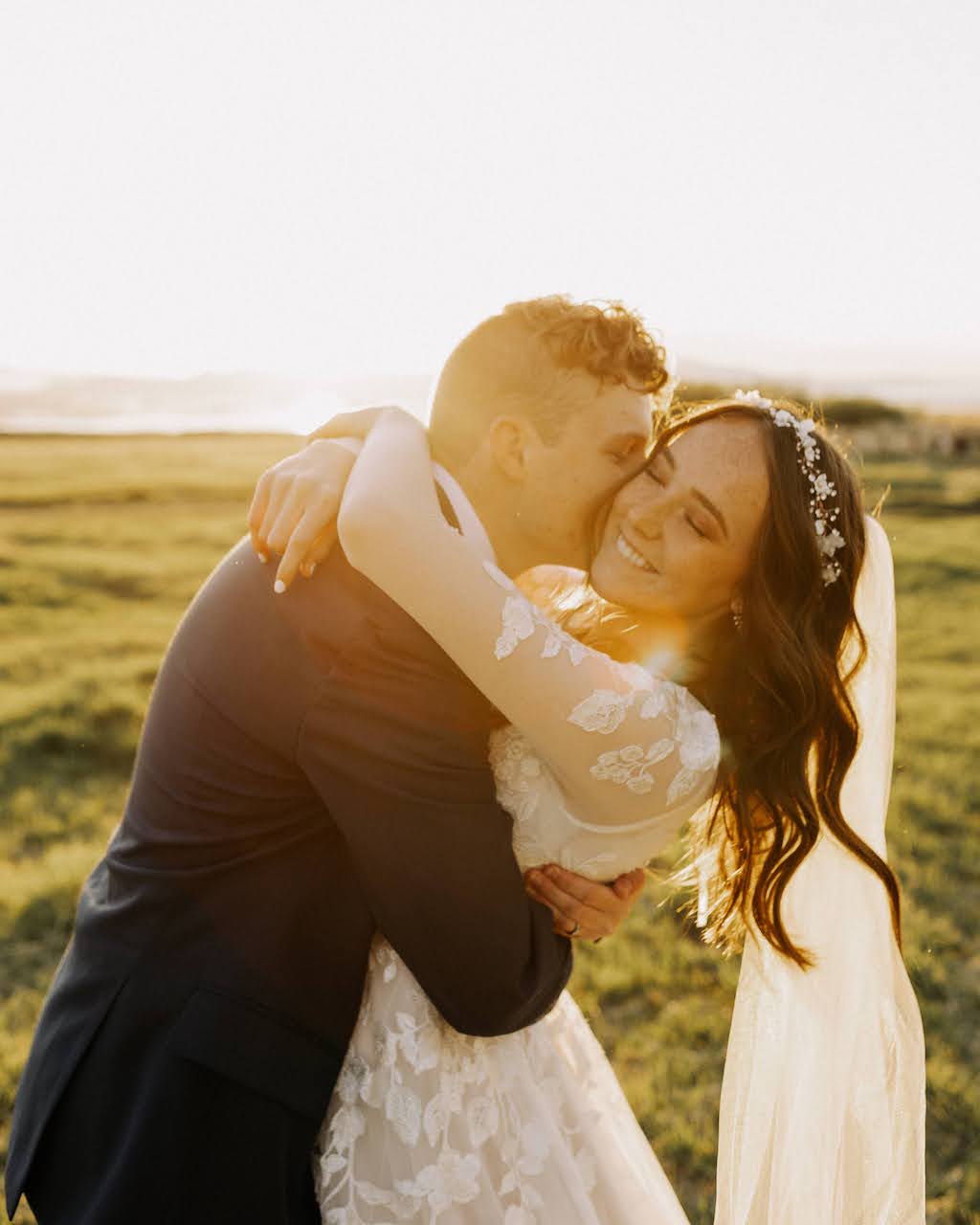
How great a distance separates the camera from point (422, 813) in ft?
7.02

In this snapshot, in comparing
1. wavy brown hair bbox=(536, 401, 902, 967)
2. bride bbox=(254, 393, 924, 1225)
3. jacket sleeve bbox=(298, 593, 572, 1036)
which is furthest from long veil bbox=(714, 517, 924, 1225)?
jacket sleeve bbox=(298, 593, 572, 1036)

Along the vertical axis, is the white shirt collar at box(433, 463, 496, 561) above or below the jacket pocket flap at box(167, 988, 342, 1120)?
above

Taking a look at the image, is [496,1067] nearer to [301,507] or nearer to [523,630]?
[523,630]

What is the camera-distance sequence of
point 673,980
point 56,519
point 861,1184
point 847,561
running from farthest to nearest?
point 56,519
point 673,980
point 861,1184
point 847,561

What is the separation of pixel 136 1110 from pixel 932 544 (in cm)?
2118

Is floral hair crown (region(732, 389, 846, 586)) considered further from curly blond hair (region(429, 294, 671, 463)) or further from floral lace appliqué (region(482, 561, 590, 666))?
floral lace appliqué (region(482, 561, 590, 666))

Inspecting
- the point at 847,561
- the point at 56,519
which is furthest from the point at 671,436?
the point at 56,519

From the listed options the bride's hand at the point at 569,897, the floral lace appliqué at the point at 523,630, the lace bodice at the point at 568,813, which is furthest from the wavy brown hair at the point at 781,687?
the floral lace appliqué at the point at 523,630

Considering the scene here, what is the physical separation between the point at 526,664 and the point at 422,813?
0.36 meters

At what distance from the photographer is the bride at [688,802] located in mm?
2340

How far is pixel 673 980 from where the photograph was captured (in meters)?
5.79

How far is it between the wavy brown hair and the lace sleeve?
0.49 m

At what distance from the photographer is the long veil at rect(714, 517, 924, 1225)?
330 centimetres

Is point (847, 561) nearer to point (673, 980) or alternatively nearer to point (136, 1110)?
point (136, 1110)
